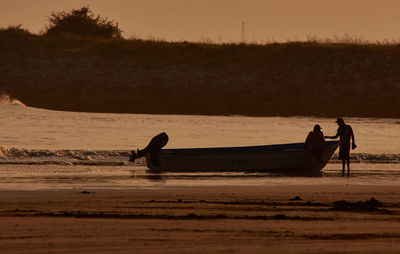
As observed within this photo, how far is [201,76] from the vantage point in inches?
2657

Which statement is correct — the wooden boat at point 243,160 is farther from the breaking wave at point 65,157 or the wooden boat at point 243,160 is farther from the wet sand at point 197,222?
the wet sand at point 197,222

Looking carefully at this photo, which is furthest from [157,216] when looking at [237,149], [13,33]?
[13,33]

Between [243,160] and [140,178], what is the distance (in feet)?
13.4

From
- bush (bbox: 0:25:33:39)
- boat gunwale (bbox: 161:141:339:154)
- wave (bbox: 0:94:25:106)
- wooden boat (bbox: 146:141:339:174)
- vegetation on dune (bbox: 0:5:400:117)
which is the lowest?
wooden boat (bbox: 146:141:339:174)

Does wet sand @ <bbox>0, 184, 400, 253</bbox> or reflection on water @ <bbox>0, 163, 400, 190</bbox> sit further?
reflection on water @ <bbox>0, 163, 400, 190</bbox>

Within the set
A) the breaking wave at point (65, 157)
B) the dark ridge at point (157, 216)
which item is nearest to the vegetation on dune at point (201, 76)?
the breaking wave at point (65, 157)

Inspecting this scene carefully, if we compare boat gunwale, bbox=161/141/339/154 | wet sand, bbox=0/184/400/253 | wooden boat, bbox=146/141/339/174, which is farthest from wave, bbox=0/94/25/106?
wet sand, bbox=0/184/400/253

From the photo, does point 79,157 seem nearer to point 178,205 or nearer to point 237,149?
point 237,149

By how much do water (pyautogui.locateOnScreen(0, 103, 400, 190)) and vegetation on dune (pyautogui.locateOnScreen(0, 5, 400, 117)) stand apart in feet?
21.1

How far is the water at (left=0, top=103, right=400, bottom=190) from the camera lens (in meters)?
23.0

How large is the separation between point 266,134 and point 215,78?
86.5ft

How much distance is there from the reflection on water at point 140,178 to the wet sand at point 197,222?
1967 millimetres

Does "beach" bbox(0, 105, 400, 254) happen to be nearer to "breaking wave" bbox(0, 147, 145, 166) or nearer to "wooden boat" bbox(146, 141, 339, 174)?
"breaking wave" bbox(0, 147, 145, 166)

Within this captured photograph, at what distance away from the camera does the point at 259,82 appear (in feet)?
215
